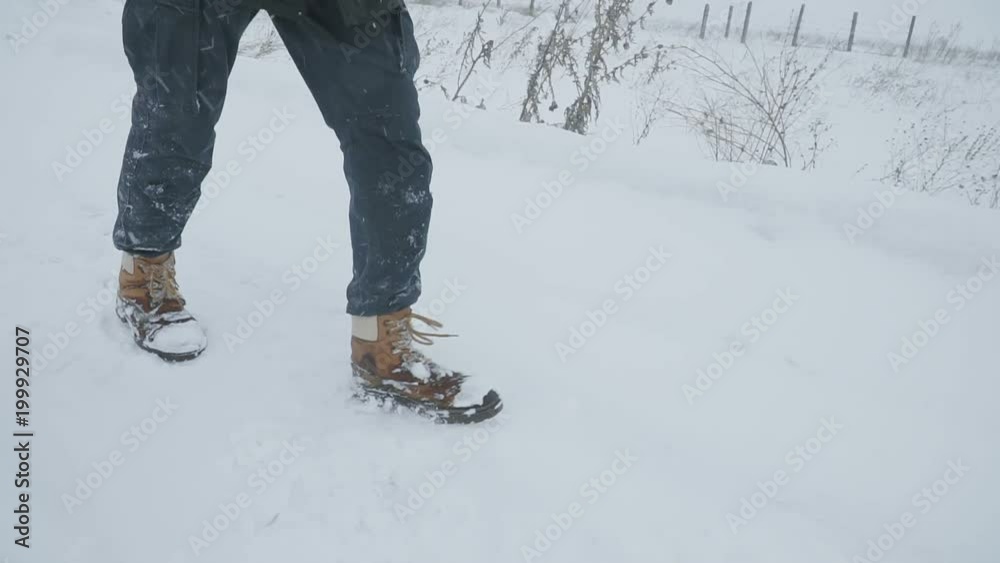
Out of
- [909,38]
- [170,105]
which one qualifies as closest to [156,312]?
[170,105]

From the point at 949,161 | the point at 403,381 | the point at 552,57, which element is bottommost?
the point at 949,161

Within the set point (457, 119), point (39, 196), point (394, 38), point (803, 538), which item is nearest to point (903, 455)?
point (803, 538)

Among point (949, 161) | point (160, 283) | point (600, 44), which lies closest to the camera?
point (160, 283)

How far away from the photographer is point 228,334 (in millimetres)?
1458

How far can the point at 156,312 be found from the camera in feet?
4.42
